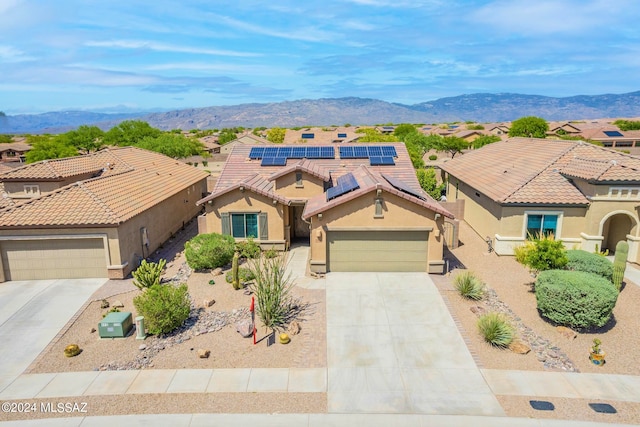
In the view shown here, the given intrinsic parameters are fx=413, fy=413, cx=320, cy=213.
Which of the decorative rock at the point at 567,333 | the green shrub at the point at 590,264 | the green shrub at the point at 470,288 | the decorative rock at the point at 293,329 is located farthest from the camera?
the green shrub at the point at 590,264

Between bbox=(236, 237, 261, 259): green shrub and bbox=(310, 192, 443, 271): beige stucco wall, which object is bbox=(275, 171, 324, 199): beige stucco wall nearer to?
bbox=(236, 237, 261, 259): green shrub

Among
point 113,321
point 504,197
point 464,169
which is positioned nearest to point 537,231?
point 504,197

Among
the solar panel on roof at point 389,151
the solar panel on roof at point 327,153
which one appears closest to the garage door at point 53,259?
the solar panel on roof at point 327,153

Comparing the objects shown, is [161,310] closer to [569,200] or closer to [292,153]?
[292,153]

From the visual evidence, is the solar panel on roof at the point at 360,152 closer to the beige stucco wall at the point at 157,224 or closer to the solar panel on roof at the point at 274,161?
the solar panel on roof at the point at 274,161

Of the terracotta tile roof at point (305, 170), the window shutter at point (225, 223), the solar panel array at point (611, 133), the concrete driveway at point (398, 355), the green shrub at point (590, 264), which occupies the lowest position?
the concrete driveway at point (398, 355)

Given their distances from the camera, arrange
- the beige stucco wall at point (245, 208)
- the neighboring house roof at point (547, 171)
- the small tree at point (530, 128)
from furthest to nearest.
→ 1. the small tree at point (530, 128)
2. the beige stucco wall at point (245, 208)
3. the neighboring house roof at point (547, 171)

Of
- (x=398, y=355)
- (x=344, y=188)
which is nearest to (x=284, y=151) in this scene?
(x=344, y=188)
